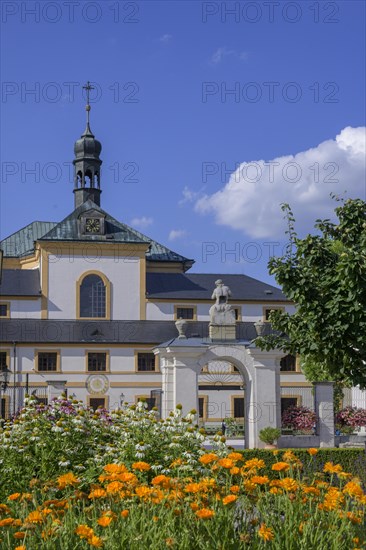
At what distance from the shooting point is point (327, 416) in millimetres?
29875

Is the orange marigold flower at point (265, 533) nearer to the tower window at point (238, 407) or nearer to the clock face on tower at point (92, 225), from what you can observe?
the tower window at point (238, 407)

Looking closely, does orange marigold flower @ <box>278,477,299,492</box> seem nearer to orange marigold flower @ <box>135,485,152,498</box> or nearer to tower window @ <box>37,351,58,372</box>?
orange marigold flower @ <box>135,485,152,498</box>

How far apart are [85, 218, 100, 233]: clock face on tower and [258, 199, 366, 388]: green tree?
37264 millimetres

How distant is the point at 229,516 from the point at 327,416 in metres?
24.5

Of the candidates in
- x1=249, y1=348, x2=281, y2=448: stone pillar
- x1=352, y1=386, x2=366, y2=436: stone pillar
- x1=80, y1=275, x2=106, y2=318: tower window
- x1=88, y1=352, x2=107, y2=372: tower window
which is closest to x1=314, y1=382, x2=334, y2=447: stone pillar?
x1=249, y1=348, x2=281, y2=448: stone pillar

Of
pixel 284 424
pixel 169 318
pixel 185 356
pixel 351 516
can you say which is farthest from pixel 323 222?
pixel 169 318

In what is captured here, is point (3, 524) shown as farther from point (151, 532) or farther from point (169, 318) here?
point (169, 318)

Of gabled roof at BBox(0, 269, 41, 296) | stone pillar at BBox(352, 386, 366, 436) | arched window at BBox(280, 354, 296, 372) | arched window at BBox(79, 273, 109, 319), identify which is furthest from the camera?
arched window at BBox(79, 273, 109, 319)

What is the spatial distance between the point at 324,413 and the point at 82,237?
28149mm

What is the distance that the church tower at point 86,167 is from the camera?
193 ft

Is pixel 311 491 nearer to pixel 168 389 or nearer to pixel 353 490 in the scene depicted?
pixel 353 490

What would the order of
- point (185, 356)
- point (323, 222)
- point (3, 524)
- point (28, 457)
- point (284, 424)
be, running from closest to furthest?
point (3, 524)
point (28, 457)
point (323, 222)
point (185, 356)
point (284, 424)

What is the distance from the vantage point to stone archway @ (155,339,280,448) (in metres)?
29.2

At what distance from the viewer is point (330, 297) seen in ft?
56.4
